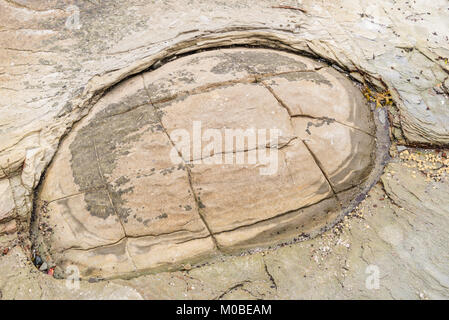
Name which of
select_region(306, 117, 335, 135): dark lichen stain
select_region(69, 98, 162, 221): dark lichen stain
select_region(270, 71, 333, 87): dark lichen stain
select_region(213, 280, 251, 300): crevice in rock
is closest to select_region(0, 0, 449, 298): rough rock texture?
select_region(213, 280, 251, 300): crevice in rock

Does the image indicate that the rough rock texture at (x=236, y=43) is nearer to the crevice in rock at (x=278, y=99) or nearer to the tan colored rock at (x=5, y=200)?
the tan colored rock at (x=5, y=200)

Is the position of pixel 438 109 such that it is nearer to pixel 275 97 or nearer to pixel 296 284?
pixel 275 97

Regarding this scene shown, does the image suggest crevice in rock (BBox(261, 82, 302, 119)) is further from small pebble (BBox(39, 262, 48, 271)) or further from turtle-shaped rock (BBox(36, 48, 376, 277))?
small pebble (BBox(39, 262, 48, 271))

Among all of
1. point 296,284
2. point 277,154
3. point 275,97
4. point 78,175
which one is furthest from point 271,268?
point 78,175

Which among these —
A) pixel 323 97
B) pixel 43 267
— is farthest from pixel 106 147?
pixel 323 97

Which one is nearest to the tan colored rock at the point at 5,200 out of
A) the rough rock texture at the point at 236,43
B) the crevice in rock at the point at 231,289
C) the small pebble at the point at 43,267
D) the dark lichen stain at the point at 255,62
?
the rough rock texture at the point at 236,43

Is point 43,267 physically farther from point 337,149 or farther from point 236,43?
point 236,43
